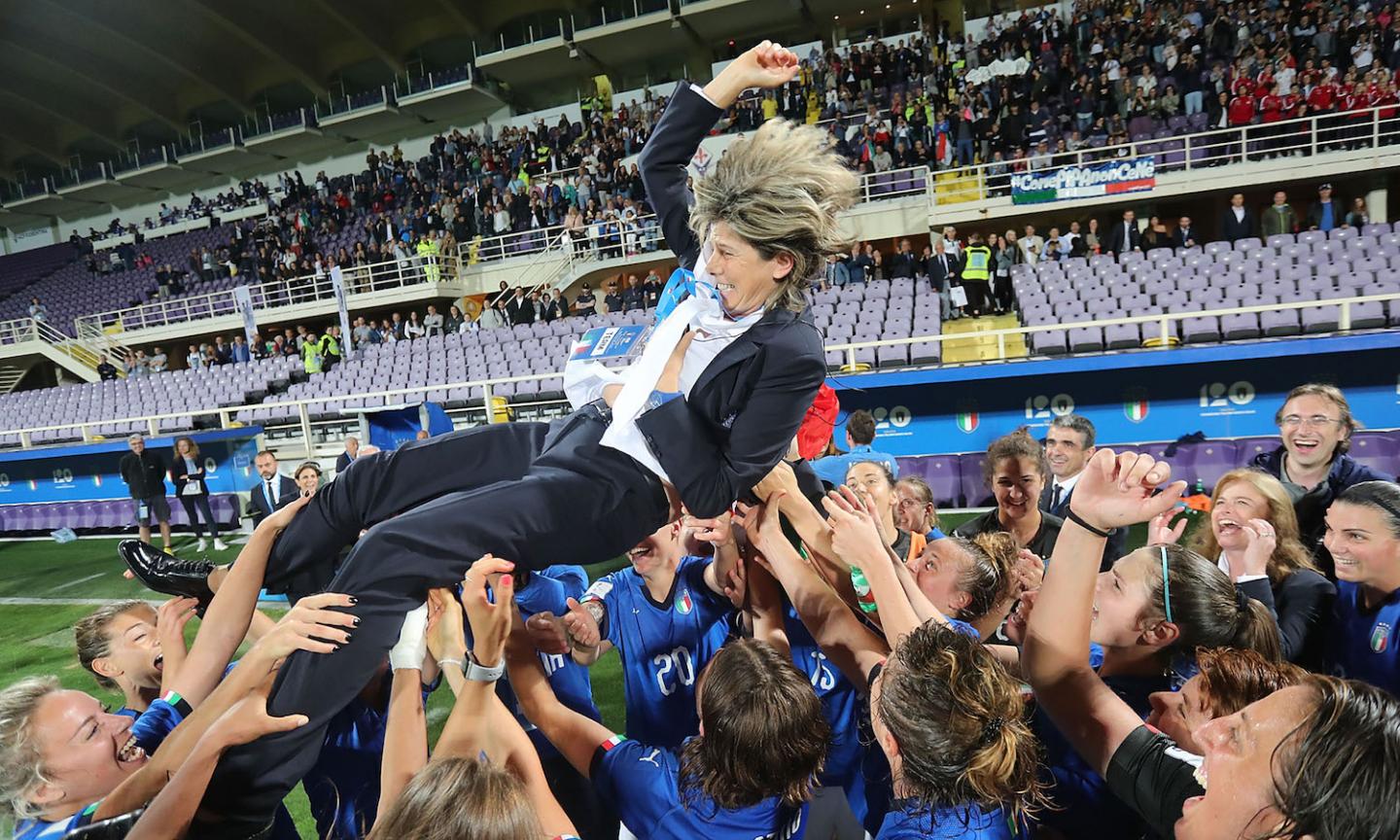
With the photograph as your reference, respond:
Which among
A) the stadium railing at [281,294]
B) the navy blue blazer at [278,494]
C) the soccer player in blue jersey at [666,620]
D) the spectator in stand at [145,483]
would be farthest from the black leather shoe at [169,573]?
the stadium railing at [281,294]

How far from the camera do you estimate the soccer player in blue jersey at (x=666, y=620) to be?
2809mm

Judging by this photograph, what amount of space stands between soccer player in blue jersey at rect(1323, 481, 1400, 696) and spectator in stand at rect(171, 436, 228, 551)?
38.7 feet

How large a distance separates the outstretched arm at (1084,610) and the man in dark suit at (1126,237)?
13020 millimetres

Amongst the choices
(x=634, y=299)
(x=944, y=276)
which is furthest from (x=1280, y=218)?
(x=634, y=299)

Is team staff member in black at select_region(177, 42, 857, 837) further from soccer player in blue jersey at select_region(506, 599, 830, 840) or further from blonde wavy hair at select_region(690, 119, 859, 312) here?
soccer player in blue jersey at select_region(506, 599, 830, 840)

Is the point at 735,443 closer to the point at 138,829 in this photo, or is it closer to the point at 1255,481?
the point at 138,829

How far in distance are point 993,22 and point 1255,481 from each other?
21.1m

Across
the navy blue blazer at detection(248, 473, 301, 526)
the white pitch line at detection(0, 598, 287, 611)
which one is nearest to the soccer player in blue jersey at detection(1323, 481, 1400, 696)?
the navy blue blazer at detection(248, 473, 301, 526)

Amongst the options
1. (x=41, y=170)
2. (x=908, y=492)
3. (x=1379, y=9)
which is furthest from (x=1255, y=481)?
(x=41, y=170)

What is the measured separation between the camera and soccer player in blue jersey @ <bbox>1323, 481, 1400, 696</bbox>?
7.79ft

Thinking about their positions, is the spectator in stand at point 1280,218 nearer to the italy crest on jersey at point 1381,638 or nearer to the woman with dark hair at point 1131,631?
the italy crest on jersey at point 1381,638

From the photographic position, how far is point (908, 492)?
4008mm

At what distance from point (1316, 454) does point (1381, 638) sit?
1900 mm

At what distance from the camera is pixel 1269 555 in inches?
104
